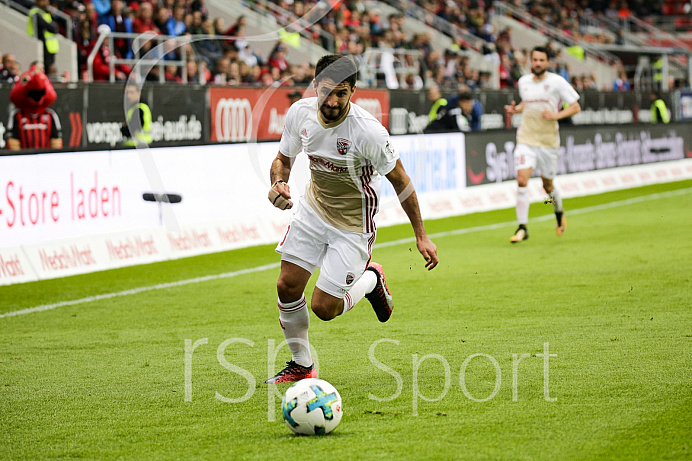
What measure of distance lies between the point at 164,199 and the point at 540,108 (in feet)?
17.0

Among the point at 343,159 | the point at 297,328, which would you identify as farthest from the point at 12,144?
the point at 343,159

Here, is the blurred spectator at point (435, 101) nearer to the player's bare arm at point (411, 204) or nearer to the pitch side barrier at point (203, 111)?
the pitch side barrier at point (203, 111)

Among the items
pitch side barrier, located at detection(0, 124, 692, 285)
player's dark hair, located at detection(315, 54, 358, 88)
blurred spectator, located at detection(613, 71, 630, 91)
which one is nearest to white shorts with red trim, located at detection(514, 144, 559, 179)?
pitch side barrier, located at detection(0, 124, 692, 285)

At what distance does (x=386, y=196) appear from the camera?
1639 cm

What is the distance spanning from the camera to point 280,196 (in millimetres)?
5883

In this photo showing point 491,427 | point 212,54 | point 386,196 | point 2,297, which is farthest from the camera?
point 212,54

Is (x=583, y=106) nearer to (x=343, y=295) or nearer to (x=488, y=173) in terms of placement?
(x=488, y=173)

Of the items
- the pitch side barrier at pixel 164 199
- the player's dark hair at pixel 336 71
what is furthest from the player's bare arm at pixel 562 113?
the player's dark hair at pixel 336 71

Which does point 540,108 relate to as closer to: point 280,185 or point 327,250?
point 327,250

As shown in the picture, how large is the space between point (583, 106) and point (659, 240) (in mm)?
13869

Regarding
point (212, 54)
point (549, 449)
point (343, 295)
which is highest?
point (212, 54)

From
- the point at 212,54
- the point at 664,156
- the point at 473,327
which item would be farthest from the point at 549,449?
the point at 664,156

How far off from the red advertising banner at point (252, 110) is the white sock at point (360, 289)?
10053mm

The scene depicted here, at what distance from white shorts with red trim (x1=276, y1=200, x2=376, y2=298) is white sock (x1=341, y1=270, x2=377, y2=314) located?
273 millimetres
